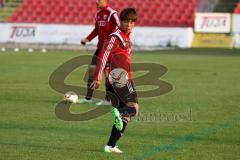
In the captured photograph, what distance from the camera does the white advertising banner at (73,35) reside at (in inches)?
1331

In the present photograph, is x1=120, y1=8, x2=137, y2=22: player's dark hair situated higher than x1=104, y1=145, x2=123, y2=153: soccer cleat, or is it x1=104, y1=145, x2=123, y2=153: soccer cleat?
x1=120, y1=8, x2=137, y2=22: player's dark hair

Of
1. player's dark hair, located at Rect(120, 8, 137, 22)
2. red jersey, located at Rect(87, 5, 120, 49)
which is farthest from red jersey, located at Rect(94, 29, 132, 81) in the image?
red jersey, located at Rect(87, 5, 120, 49)

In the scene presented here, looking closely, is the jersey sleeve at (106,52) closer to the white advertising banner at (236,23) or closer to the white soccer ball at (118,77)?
the white soccer ball at (118,77)

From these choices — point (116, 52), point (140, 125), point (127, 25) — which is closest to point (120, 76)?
point (116, 52)

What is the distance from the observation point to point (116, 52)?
9.23 metres

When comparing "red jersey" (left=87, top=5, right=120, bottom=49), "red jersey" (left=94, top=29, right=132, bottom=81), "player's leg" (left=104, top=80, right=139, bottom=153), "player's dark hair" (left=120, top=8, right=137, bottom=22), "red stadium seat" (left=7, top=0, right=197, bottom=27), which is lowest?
"red stadium seat" (left=7, top=0, right=197, bottom=27)

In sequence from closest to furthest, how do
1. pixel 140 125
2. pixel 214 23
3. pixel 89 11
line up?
pixel 140 125, pixel 214 23, pixel 89 11

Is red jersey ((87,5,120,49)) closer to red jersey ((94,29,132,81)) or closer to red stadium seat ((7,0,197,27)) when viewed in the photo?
red jersey ((94,29,132,81))

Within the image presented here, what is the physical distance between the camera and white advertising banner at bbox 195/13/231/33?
34.8 metres

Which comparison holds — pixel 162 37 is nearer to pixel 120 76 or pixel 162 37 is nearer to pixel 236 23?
pixel 236 23

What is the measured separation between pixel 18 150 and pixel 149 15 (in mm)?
30161

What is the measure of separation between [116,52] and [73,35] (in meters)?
25.7

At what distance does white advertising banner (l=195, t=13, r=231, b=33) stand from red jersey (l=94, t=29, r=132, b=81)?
84.6 feet

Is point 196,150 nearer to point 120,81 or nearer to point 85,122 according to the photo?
point 120,81
